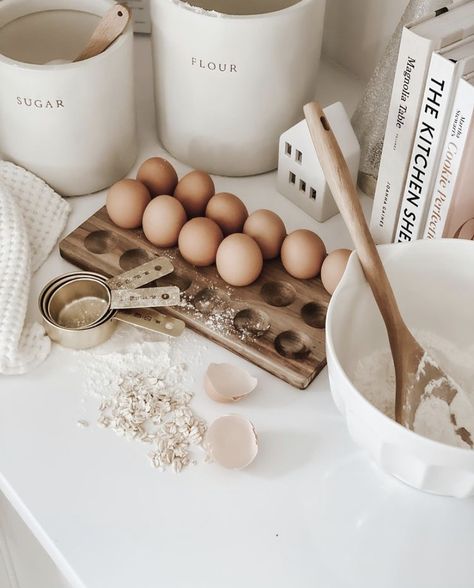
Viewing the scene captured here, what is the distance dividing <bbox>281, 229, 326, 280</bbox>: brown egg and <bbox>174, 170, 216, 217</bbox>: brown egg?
96 mm

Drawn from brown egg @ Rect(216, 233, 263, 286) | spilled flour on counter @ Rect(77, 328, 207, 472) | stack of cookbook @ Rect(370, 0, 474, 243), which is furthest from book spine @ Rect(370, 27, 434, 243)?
spilled flour on counter @ Rect(77, 328, 207, 472)

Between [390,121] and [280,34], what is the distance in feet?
0.46

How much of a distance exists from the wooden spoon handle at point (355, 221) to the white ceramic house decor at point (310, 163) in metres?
0.13

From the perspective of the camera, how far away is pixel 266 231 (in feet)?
2.59

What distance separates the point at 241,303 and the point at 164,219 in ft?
0.36

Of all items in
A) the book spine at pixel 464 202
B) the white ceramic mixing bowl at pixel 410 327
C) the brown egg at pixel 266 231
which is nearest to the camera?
the white ceramic mixing bowl at pixel 410 327

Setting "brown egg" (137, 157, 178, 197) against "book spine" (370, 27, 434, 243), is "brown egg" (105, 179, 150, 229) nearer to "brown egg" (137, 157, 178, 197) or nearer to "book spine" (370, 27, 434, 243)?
"brown egg" (137, 157, 178, 197)

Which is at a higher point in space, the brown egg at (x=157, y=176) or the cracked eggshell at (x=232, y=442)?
the brown egg at (x=157, y=176)

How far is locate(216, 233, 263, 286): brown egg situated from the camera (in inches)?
30.1

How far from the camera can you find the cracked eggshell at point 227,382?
708 millimetres

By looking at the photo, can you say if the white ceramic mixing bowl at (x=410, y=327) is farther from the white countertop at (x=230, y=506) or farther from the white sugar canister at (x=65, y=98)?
the white sugar canister at (x=65, y=98)

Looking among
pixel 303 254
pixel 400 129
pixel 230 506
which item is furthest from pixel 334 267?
pixel 230 506

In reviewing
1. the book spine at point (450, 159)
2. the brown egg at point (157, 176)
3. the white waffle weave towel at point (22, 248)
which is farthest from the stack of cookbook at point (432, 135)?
the white waffle weave towel at point (22, 248)

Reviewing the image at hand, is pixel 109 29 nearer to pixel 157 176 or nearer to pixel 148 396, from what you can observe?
pixel 157 176
